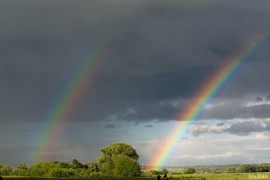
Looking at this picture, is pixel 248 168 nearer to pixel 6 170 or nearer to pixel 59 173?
pixel 59 173

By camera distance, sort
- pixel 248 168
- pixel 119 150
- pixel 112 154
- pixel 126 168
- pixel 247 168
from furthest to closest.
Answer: pixel 247 168, pixel 248 168, pixel 119 150, pixel 112 154, pixel 126 168

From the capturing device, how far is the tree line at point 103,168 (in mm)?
104438

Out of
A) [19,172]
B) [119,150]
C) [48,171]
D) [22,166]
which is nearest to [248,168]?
[119,150]

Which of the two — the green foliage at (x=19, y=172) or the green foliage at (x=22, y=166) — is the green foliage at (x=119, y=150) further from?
the green foliage at (x=22, y=166)

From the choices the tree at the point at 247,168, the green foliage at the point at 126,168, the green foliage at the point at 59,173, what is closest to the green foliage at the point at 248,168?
the tree at the point at 247,168

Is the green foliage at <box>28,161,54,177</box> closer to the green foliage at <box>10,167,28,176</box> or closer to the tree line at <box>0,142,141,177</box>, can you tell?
the tree line at <box>0,142,141,177</box>

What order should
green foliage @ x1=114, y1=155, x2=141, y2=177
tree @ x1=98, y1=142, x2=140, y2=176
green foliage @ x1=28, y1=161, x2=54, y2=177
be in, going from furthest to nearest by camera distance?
tree @ x1=98, y1=142, x2=140, y2=176
green foliage @ x1=28, y1=161, x2=54, y2=177
green foliage @ x1=114, y1=155, x2=141, y2=177

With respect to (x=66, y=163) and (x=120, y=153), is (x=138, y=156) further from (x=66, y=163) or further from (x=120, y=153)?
(x=66, y=163)

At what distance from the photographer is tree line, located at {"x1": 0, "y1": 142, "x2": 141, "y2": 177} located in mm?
104438

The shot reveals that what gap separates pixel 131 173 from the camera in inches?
4048

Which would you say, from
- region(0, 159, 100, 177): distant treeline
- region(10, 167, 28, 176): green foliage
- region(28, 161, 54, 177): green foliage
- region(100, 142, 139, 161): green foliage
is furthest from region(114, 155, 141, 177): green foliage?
region(10, 167, 28, 176): green foliage

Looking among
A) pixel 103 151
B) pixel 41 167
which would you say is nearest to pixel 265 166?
pixel 103 151

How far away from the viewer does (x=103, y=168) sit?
13550cm

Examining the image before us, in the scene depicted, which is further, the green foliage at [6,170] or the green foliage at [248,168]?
the green foliage at [248,168]
